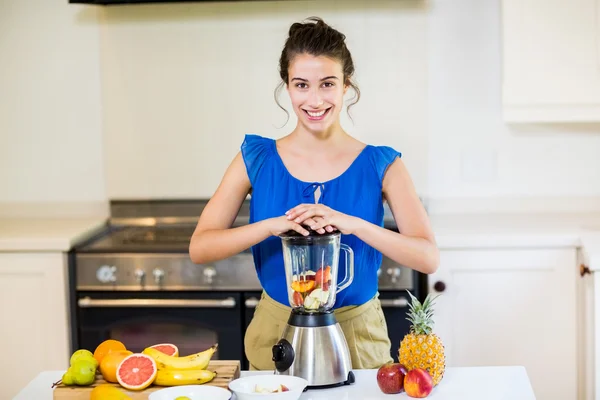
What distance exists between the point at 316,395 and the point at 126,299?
1414 mm

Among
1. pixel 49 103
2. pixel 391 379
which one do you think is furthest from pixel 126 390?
pixel 49 103

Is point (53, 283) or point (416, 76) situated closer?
point (53, 283)

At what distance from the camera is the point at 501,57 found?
3188 millimetres

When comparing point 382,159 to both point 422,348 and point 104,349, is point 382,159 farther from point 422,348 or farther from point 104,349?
point 104,349

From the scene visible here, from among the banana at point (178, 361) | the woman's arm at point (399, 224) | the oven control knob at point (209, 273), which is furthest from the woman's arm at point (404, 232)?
the oven control knob at point (209, 273)

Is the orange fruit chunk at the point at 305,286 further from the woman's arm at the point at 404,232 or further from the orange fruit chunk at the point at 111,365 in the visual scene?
the orange fruit chunk at the point at 111,365

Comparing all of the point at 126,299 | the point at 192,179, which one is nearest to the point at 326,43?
the point at 126,299

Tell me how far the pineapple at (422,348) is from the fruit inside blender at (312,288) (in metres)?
0.18

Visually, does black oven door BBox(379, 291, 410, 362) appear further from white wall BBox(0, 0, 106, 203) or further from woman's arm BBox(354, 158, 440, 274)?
white wall BBox(0, 0, 106, 203)

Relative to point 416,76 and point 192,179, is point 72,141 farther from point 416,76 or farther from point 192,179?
point 416,76

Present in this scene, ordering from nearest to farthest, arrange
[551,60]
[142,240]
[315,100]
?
[315,100] → [551,60] → [142,240]

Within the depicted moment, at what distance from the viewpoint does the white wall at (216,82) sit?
10.8 feet

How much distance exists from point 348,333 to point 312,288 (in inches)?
12.6

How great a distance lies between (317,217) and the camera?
68.0 inches
